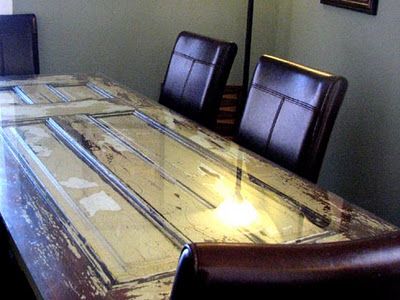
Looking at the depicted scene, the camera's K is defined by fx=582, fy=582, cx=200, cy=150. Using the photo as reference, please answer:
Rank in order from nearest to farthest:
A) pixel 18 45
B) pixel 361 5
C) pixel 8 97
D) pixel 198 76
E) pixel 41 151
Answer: pixel 41 151 → pixel 8 97 → pixel 198 76 → pixel 361 5 → pixel 18 45

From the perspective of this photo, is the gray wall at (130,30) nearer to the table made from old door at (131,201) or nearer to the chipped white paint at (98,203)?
the table made from old door at (131,201)

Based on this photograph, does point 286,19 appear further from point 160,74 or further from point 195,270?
point 195,270

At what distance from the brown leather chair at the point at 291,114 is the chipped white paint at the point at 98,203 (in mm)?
592

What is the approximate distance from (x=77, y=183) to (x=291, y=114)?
677 mm

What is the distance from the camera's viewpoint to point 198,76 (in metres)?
2.23

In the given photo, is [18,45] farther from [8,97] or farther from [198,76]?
[198,76]

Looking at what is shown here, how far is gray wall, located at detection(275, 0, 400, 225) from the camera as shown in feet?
7.78

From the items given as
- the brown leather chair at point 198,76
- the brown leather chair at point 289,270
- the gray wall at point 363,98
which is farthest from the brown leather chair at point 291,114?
the brown leather chair at point 289,270

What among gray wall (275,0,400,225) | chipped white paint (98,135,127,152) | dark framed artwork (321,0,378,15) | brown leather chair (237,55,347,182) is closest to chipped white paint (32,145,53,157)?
chipped white paint (98,135,127,152)

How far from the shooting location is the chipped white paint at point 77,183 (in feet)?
4.44

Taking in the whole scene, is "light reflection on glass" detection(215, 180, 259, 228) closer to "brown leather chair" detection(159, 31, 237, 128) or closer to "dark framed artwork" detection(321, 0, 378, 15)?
"brown leather chair" detection(159, 31, 237, 128)

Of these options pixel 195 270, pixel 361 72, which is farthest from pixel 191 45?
pixel 195 270

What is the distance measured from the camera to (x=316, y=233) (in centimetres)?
117

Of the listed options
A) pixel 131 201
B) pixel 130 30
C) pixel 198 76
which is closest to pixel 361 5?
pixel 198 76
